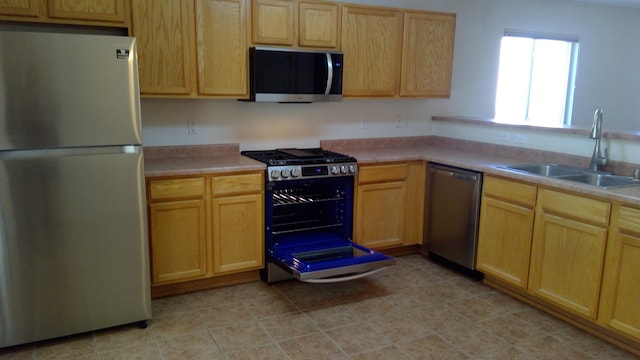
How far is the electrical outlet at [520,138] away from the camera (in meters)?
3.92

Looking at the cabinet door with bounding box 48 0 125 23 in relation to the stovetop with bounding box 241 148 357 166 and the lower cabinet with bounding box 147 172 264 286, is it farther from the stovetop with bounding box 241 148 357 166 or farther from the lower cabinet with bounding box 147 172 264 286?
the stovetop with bounding box 241 148 357 166

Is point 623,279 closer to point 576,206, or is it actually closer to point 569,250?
point 569,250

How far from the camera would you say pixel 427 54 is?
436 cm

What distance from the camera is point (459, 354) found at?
276cm

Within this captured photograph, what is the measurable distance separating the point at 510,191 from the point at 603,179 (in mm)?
591

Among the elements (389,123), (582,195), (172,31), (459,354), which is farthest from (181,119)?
(582,195)

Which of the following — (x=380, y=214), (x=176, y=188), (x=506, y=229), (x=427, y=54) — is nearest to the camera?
(x=176, y=188)

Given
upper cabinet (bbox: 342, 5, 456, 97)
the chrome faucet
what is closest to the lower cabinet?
upper cabinet (bbox: 342, 5, 456, 97)

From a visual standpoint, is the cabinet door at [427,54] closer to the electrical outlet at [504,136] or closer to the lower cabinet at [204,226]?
the electrical outlet at [504,136]

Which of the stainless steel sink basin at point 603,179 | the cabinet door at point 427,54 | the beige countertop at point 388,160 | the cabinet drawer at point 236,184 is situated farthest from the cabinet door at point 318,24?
the stainless steel sink basin at point 603,179

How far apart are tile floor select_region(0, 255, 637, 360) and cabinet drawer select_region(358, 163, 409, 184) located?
83 cm

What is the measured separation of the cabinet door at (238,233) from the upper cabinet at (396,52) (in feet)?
4.27

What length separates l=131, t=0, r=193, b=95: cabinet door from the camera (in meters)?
3.23

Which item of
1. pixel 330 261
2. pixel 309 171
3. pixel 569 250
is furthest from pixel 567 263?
pixel 309 171
